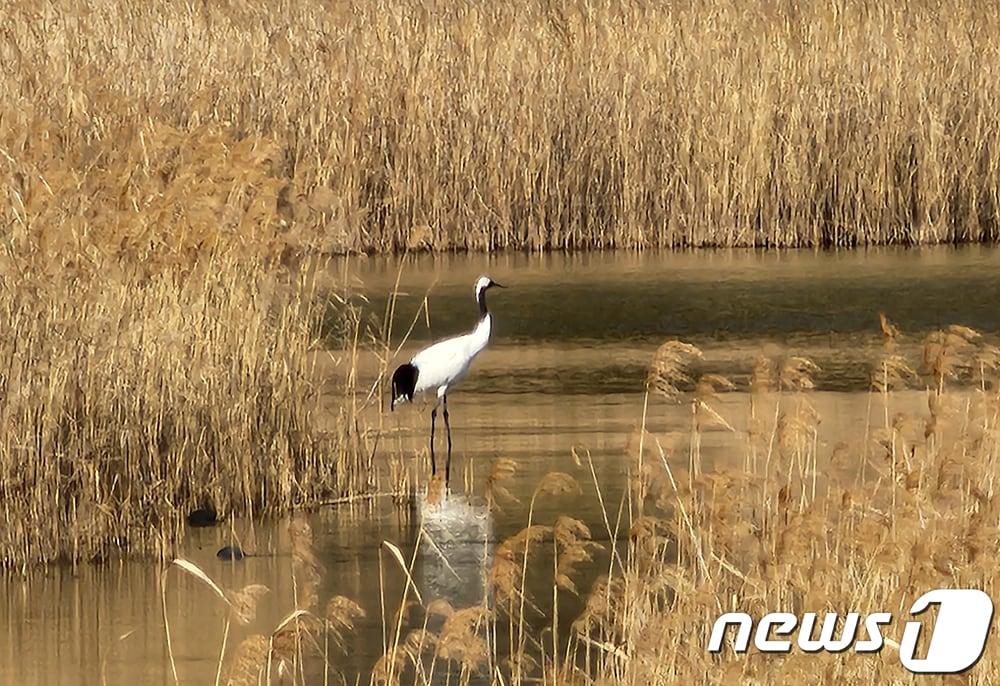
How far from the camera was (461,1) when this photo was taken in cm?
1784

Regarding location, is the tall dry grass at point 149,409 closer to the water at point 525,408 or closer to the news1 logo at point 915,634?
the water at point 525,408

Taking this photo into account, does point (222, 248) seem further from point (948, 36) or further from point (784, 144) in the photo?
point (948, 36)

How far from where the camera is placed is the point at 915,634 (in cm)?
510

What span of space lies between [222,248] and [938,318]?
17.4ft

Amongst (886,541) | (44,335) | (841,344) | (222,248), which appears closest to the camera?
(886,541)

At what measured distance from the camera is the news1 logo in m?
5.06

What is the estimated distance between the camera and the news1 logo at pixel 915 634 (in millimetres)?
5062

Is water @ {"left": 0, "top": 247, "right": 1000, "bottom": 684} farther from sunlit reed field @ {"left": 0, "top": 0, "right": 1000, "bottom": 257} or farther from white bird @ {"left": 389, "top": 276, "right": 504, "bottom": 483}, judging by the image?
sunlit reed field @ {"left": 0, "top": 0, "right": 1000, "bottom": 257}

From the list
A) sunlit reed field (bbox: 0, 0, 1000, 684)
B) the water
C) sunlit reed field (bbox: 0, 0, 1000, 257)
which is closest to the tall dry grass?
sunlit reed field (bbox: 0, 0, 1000, 684)

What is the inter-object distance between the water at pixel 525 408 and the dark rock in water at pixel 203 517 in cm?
5

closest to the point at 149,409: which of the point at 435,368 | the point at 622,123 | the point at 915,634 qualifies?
the point at 435,368

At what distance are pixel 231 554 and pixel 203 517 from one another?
0.47m

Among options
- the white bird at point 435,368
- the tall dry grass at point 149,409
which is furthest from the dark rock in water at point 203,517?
the white bird at point 435,368

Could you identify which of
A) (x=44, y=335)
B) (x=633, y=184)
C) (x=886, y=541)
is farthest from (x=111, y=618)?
(x=633, y=184)
